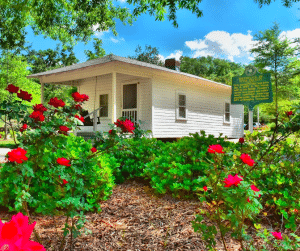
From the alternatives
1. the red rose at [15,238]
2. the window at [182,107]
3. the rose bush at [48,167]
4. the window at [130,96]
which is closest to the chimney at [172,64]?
the window at [182,107]

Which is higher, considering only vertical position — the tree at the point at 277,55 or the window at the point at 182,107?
the tree at the point at 277,55

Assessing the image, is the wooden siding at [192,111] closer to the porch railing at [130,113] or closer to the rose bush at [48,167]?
the porch railing at [130,113]

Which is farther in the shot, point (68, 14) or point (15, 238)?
point (68, 14)

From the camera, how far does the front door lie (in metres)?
13.0

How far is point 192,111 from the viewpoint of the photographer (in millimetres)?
14875

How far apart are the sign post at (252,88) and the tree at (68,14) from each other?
3.66 metres

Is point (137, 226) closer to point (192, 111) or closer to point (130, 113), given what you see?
point (130, 113)

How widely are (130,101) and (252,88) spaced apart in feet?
18.9

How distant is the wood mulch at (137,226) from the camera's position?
2.54 m

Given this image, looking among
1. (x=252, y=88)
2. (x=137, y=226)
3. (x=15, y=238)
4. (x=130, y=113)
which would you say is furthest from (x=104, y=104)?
(x=15, y=238)

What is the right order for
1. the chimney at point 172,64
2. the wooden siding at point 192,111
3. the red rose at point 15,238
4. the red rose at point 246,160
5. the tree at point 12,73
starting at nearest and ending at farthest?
the red rose at point 15,238, the red rose at point 246,160, the wooden siding at point 192,111, the chimney at point 172,64, the tree at point 12,73

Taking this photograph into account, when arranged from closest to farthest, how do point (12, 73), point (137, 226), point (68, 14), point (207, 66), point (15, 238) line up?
1. point (15, 238)
2. point (137, 226)
3. point (68, 14)
4. point (12, 73)
5. point (207, 66)

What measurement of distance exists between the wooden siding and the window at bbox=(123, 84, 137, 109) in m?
1.05

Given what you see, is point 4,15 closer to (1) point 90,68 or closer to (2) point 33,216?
(1) point 90,68
